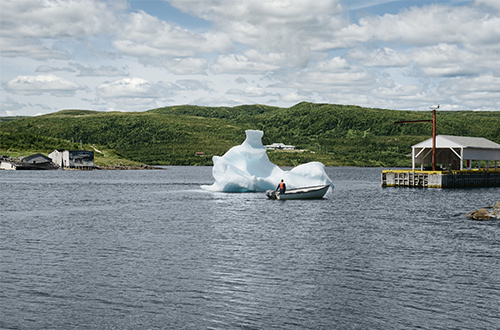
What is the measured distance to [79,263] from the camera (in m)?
29.6

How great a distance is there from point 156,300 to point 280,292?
16.8ft

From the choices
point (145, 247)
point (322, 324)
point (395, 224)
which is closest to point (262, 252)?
point (145, 247)

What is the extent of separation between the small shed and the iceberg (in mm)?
32154

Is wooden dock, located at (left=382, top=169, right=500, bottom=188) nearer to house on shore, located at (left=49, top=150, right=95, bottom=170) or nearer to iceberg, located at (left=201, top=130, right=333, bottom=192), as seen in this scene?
iceberg, located at (left=201, top=130, right=333, bottom=192)

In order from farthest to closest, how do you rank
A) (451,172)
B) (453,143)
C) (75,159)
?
(75,159) → (453,143) → (451,172)

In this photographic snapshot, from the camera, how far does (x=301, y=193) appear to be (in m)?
70.0

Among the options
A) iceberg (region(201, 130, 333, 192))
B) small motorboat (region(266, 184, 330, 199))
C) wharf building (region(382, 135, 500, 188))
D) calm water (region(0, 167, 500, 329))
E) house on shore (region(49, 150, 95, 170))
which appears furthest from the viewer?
house on shore (region(49, 150, 95, 170))

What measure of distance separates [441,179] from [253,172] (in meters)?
35.5

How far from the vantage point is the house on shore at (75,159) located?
647ft

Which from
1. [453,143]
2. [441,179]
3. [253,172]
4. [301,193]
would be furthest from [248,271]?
[453,143]

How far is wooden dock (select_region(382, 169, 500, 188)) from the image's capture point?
94.6 m

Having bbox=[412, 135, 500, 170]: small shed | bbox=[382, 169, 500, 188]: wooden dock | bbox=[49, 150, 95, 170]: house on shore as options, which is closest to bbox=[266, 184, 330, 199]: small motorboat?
bbox=[382, 169, 500, 188]: wooden dock

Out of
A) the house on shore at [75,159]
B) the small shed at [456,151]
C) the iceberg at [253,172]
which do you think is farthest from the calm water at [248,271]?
the house on shore at [75,159]

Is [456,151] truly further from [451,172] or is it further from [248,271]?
[248,271]
